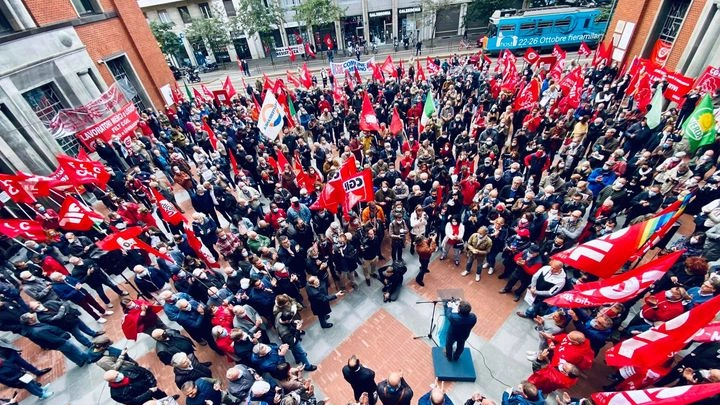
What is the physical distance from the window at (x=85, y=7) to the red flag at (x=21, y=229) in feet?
45.4

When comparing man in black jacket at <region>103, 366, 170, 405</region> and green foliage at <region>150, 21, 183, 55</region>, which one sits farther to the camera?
green foliage at <region>150, 21, 183, 55</region>

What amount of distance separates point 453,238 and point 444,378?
10.2ft

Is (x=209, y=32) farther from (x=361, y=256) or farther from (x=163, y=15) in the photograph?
(x=361, y=256)

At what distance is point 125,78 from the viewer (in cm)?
1839

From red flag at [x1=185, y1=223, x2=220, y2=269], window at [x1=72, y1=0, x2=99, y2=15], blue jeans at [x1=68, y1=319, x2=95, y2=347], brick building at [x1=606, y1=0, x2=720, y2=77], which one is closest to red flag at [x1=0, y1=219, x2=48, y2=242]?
blue jeans at [x1=68, y1=319, x2=95, y2=347]

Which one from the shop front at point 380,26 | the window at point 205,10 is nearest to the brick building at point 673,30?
the shop front at point 380,26

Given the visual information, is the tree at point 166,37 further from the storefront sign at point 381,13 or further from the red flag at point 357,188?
the red flag at point 357,188

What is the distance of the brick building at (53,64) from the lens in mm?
11445

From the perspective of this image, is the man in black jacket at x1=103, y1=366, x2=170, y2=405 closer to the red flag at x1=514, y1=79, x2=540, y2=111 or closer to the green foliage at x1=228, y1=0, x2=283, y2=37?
the red flag at x1=514, y1=79, x2=540, y2=111

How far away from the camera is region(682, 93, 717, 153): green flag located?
8.44m

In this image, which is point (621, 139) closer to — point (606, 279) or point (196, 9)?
point (606, 279)

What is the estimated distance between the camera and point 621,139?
11.2 meters

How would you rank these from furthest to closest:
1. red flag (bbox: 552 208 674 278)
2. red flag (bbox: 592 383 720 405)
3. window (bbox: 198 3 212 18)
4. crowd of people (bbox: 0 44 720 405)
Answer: window (bbox: 198 3 212 18) → red flag (bbox: 552 208 674 278) → crowd of people (bbox: 0 44 720 405) → red flag (bbox: 592 383 720 405)

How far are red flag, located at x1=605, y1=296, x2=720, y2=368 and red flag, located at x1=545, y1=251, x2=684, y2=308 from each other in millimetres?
603
